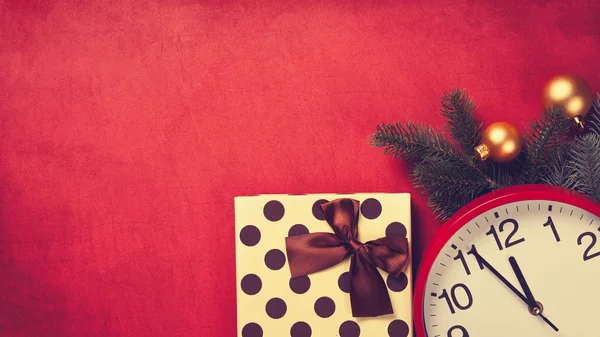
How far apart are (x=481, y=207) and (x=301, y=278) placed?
14.6 inches

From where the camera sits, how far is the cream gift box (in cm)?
91

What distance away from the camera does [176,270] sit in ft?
3.33

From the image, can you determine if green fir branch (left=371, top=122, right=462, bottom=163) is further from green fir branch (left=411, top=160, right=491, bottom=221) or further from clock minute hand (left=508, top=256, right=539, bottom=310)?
clock minute hand (left=508, top=256, right=539, bottom=310)

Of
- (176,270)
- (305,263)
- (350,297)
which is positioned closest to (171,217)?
(176,270)

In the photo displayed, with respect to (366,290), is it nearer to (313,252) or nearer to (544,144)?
(313,252)

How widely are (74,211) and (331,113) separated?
2.03ft

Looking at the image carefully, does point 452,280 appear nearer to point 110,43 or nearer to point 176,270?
point 176,270

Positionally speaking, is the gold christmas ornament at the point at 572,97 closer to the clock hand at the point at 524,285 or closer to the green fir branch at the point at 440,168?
the green fir branch at the point at 440,168

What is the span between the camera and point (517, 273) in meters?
0.82

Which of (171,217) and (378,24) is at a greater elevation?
(378,24)

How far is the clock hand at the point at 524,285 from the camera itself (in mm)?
812

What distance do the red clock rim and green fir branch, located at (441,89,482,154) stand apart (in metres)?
0.13

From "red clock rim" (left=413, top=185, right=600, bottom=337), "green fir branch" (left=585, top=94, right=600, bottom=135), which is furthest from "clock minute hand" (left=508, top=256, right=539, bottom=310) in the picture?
"green fir branch" (left=585, top=94, right=600, bottom=135)

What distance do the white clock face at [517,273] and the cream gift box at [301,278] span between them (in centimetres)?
9
